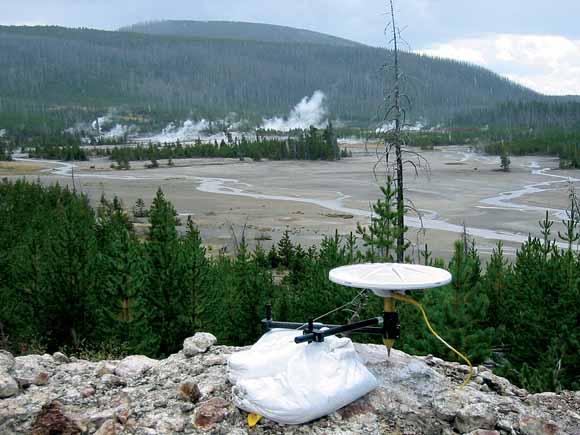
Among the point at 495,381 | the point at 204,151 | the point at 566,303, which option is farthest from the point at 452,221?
the point at 204,151

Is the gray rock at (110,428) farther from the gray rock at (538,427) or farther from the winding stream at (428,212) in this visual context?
the winding stream at (428,212)

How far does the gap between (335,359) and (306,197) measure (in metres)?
54.1

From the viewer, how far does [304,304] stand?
17.9 metres

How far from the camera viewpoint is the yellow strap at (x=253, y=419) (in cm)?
716

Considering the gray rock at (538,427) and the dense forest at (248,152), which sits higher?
the dense forest at (248,152)

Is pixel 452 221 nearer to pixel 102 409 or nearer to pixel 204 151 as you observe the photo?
pixel 102 409

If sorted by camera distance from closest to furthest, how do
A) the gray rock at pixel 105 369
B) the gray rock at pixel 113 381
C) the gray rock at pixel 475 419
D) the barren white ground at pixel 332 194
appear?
the gray rock at pixel 475 419, the gray rock at pixel 113 381, the gray rock at pixel 105 369, the barren white ground at pixel 332 194

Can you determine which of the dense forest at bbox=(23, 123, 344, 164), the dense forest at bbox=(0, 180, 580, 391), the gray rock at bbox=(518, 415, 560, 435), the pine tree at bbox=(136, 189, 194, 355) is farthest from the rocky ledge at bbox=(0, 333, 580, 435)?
the dense forest at bbox=(23, 123, 344, 164)

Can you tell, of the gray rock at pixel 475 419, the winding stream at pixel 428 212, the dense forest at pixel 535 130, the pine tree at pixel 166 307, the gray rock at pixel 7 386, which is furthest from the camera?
the dense forest at pixel 535 130

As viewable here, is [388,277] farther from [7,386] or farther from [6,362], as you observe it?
[6,362]

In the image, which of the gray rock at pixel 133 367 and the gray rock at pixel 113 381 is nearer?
the gray rock at pixel 113 381

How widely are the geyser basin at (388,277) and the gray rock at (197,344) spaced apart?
8.93 feet

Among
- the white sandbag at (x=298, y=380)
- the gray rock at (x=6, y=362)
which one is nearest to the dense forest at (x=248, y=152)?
the gray rock at (x=6, y=362)

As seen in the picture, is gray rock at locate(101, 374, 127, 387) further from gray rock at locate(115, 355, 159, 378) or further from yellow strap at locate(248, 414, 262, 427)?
yellow strap at locate(248, 414, 262, 427)
